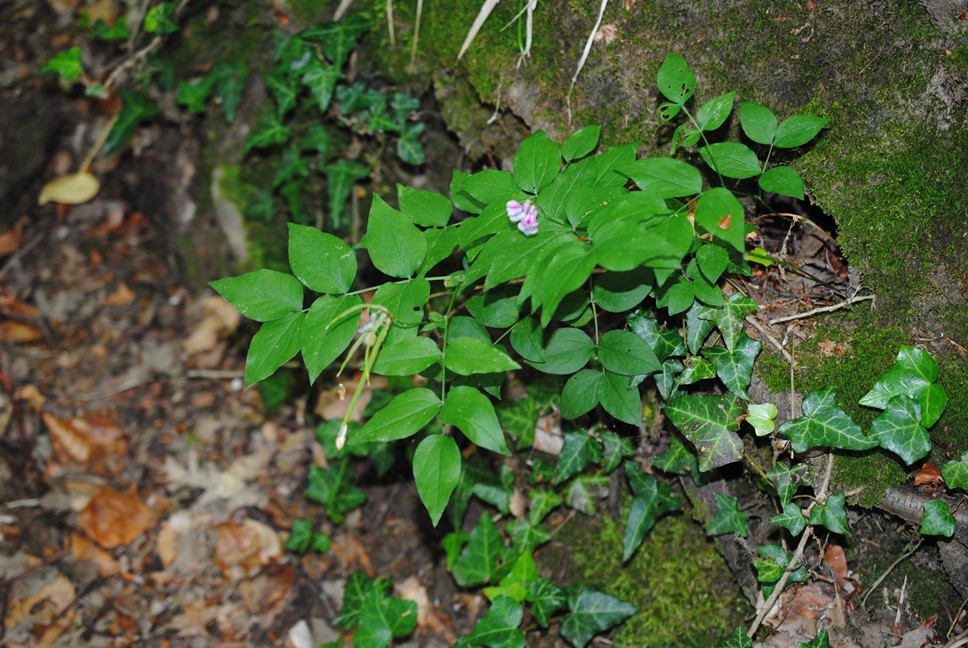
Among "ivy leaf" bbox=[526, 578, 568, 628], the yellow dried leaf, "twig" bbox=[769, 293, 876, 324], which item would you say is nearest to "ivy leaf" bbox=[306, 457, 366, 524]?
"ivy leaf" bbox=[526, 578, 568, 628]

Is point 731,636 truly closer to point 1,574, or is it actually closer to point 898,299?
point 898,299

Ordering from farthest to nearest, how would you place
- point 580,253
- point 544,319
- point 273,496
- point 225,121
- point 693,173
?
1. point 225,121
2. point 273,496
3. point 693,173
4. point 580,253
5. point 544,319

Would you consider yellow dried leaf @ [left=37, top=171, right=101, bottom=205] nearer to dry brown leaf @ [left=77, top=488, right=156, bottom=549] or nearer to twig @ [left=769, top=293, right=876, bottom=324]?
dry brown leaf @ [left=77, top=488, right=156, bottom=549]

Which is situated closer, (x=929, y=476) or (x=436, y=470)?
(x=436, y=470)

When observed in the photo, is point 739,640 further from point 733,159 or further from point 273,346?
point 273,346

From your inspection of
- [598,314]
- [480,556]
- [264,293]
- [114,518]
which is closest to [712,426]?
[598,314]

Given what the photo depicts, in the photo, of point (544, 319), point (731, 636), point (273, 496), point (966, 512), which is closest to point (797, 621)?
point (731, 636)

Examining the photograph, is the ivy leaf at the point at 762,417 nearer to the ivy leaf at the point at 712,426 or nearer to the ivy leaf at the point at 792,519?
the ivy leaf at the point at 712,426
